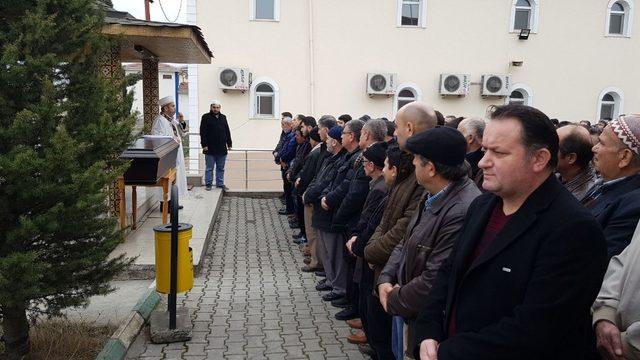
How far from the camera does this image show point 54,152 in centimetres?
326

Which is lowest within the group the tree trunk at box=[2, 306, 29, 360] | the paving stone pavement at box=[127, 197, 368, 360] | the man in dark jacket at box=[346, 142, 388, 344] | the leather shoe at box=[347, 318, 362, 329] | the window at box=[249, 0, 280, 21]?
the paving stone pavement at box=[127, 197, 368, 360]

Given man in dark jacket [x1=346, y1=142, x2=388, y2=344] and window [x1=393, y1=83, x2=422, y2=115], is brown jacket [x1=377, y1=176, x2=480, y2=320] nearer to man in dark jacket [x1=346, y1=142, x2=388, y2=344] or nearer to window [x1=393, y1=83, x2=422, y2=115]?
man in dark jacket [x1=346, y1=142, x2=388, y2=344]

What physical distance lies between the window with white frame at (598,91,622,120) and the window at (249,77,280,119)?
10.8 metres

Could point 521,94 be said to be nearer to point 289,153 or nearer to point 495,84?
point 495,84

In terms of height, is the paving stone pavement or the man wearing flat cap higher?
the man wearing flat cap

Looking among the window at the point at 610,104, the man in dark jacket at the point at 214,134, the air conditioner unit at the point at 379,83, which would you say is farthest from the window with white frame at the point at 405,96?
the man in dark jacket at the point at 214,134

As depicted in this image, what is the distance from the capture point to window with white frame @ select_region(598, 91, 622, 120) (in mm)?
18047

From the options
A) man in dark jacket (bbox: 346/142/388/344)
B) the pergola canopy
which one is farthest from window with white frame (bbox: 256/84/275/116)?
man in dark jacket (bbox: 346/142/388/344)

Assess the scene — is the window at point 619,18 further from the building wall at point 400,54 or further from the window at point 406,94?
the window at point 406,94

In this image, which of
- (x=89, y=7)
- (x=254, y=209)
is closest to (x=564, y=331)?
(x=89, y=7)

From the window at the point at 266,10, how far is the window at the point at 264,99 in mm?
1794

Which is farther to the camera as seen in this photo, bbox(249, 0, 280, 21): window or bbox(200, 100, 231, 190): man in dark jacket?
bbox(249, 0, 280, 21): window

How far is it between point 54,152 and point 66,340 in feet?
5.93

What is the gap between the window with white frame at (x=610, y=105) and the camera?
18047 millimetres
